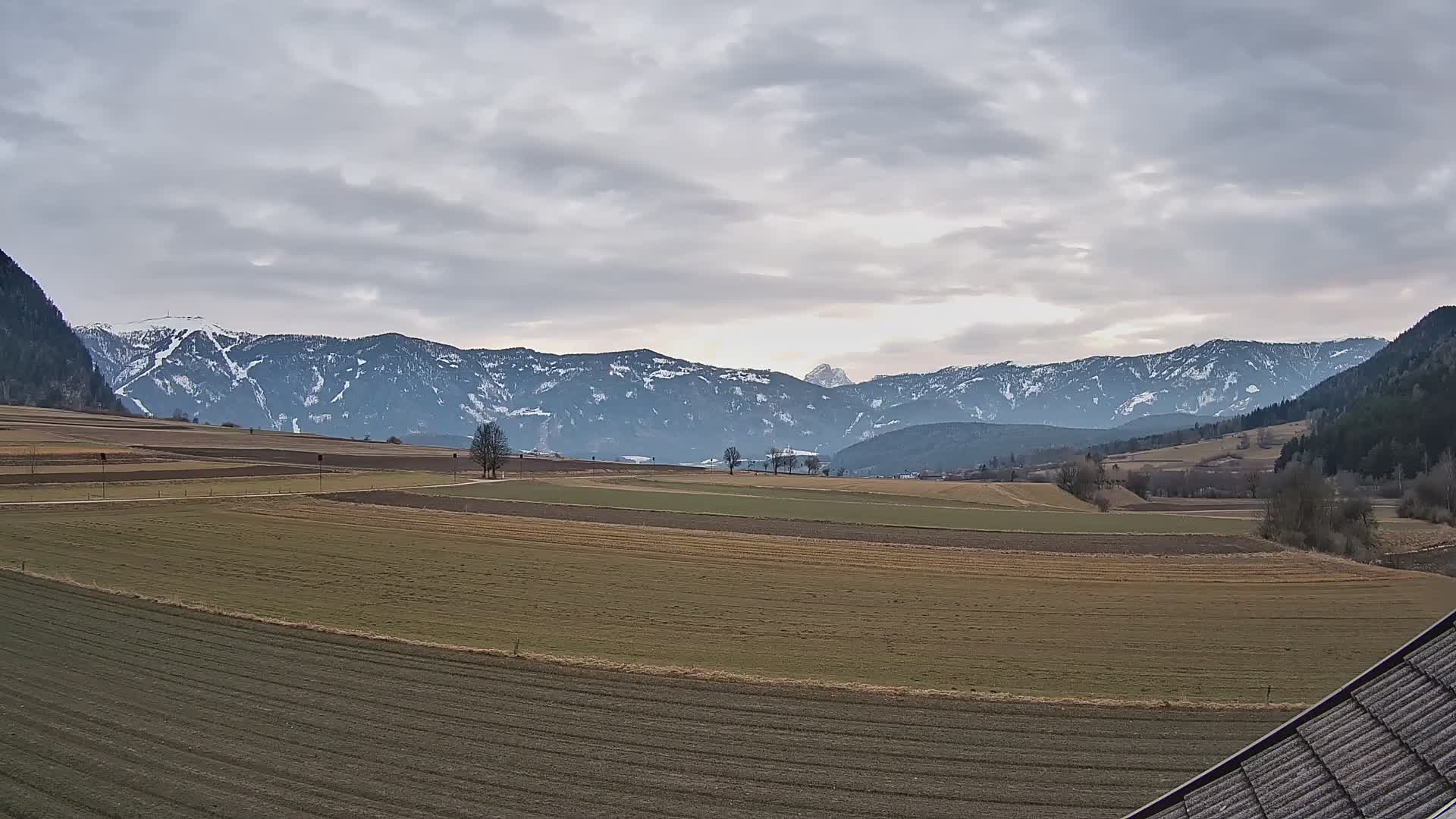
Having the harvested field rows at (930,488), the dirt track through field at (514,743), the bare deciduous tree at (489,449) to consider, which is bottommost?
the dirt track through field at (514,743)

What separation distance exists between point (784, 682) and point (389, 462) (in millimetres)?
123124

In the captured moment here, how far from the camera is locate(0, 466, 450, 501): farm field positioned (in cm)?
7200

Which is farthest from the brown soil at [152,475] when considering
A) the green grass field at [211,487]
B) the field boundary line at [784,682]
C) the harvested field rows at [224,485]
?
the field boundary line at [784,682]

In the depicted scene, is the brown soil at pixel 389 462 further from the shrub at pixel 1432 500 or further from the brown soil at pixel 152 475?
the shrub at pixel 1432 500

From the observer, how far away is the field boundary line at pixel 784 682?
23.9 meters

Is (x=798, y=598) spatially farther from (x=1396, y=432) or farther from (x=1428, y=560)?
(x=1396, y=432)

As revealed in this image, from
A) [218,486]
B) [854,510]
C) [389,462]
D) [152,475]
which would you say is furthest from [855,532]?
[389,462]

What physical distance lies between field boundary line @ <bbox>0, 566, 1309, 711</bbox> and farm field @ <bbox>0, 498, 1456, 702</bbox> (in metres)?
0.50

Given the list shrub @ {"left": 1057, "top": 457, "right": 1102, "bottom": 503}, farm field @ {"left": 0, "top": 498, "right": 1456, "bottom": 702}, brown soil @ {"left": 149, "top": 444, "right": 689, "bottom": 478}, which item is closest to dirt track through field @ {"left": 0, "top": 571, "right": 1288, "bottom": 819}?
farm field @ {"left": 0, "top": 498, "right": 1456, "bottom": 702}

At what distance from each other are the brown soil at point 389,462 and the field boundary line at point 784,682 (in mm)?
98488

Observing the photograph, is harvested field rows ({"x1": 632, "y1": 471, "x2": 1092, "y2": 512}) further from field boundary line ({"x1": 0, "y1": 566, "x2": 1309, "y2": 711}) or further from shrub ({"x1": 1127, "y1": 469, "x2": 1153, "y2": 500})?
field boundary line ({"x1": 0, "y1": 566, "x2": 1309, "y2": 711})

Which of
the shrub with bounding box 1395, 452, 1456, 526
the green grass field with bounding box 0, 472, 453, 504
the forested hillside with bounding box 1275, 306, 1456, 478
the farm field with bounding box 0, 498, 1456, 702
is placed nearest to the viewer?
the farm field with bounding box 0, 498, 1456, 702

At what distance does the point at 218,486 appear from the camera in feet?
281

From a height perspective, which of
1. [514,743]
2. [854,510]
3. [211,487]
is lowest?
[514,743]
